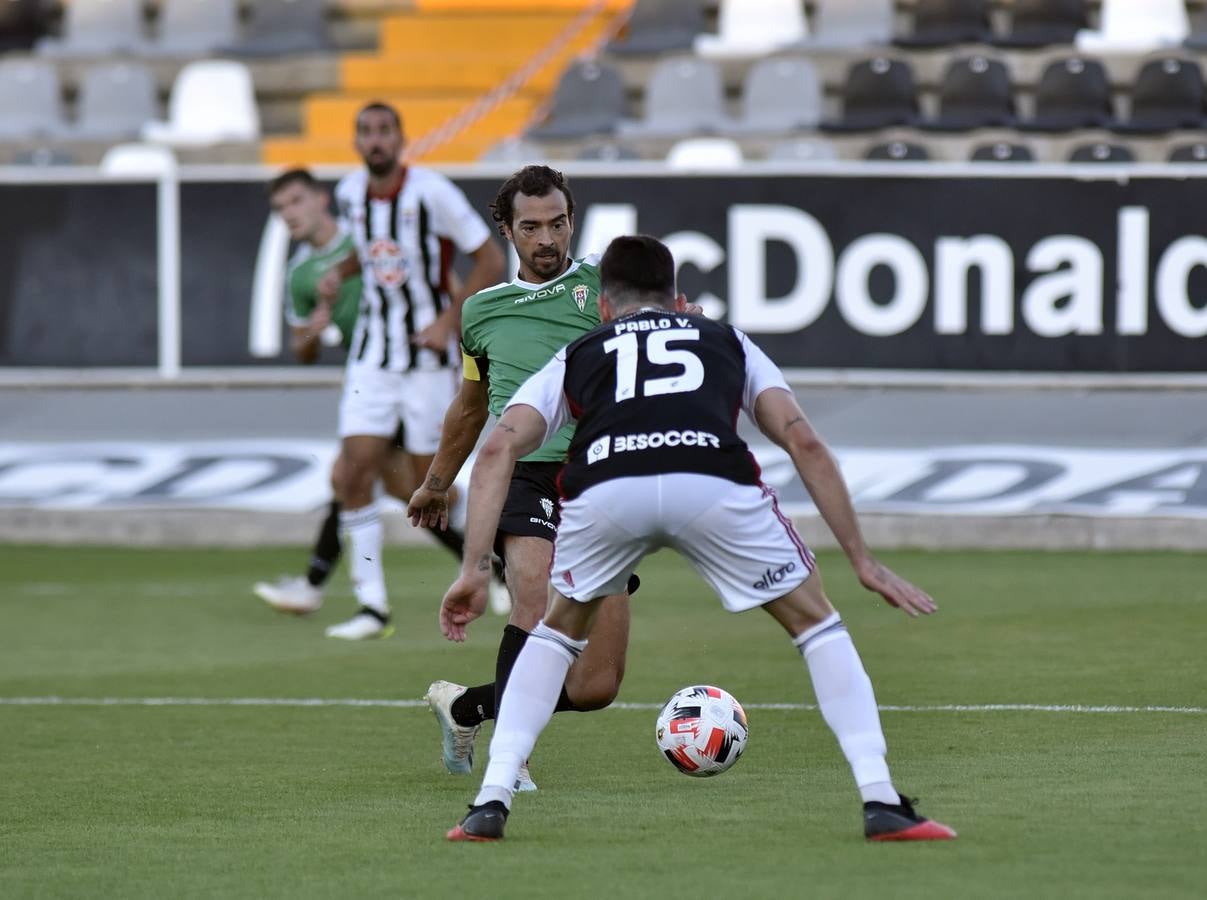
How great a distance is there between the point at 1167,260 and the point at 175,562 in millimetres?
6785

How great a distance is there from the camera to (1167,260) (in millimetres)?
14570

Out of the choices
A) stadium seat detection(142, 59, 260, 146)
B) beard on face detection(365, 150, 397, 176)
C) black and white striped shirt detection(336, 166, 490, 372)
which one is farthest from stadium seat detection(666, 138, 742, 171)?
beard on face detection(365, 150, 397, 176)

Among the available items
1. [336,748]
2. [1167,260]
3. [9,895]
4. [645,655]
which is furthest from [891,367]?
[9,895]

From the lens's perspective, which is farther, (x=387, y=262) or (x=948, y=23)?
(x=948, y=23)

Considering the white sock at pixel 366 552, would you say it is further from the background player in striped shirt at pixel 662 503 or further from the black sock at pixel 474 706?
the background player in striped shirt at pixel 662 503

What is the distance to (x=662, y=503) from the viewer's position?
5359mm

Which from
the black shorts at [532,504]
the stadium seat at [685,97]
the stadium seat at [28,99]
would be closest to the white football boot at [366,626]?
the black shorts at [532,504]

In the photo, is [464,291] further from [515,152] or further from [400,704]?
[515,152]

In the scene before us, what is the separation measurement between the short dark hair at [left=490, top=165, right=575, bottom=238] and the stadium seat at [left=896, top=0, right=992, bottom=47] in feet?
42.7

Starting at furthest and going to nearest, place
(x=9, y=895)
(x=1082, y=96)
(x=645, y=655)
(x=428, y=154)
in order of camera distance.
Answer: (x=428, y=154), (x=1082, y=96), (x=645, y=655), (x=9, y=895)

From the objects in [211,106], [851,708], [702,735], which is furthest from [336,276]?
Result: [211,106]

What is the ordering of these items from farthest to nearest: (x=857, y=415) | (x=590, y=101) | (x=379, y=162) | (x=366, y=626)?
(x=590, y=101) < (x=857, y=415) < (x=366, y=626) < (x=379, y=162)

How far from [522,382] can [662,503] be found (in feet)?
4.04

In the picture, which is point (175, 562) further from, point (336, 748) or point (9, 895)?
point (9, 895)
